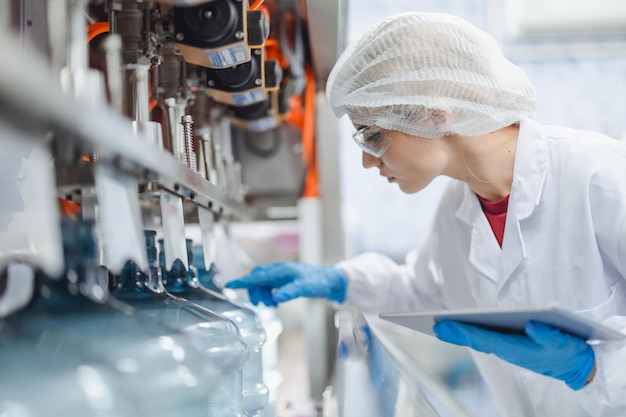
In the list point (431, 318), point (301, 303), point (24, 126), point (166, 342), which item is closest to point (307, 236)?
point (301, 303)

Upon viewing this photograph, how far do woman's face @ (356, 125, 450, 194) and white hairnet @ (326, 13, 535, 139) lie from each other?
3 cm

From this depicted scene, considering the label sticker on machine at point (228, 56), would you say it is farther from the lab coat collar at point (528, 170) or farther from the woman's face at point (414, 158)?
the lab coat collar at point (528, 170)

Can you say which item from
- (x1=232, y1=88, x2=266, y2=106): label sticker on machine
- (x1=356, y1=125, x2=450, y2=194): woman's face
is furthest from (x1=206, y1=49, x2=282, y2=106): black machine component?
(x1=356, y1=125, x2=450, y2=194): woman's face

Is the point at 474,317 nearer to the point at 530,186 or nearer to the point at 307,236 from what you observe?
the point at 530,186

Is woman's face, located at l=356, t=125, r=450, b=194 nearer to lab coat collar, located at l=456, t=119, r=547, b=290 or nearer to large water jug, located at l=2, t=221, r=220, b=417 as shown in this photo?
lab coat collar, located at l=456, t=119, r=547, b=290

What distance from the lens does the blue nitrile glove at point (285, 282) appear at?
142 cm

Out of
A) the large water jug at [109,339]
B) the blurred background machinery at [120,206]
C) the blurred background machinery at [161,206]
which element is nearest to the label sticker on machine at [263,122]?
the blurred background machinery at [161,206]

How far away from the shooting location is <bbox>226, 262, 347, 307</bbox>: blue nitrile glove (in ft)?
4.65

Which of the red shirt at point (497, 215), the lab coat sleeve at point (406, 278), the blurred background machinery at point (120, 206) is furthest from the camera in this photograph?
the lab coat sleeve at point (406, 278)

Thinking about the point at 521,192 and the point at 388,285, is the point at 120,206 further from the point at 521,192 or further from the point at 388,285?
the point at 388,285

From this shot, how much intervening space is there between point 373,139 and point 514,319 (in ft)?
1.65

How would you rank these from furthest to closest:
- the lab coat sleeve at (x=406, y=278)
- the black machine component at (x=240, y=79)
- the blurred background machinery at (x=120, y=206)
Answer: the lab coat sleeve at (x=406, y=278)
the black machine component at (x=240, y=79)
the blurred background machinery at (x=120, y=206)

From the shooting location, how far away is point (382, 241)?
3.39 m

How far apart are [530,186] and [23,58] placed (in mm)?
1098
